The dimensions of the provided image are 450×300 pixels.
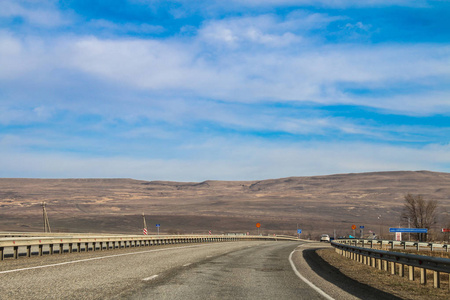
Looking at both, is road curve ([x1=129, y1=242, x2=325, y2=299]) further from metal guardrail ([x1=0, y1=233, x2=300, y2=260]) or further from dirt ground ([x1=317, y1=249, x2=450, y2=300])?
metal guardrail ([x1=0, y1=233, x2=300, y2=260])

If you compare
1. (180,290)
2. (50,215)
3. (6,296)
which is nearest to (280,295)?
(180,290)

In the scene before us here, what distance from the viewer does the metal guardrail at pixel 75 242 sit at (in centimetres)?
2197

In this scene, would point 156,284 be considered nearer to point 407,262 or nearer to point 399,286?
point 399,286

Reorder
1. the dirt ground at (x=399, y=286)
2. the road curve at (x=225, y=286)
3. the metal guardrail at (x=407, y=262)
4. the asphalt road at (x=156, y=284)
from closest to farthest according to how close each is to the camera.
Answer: the asphalt road at (x=156, y=284) → the road curve at (x=225, y=286) → the dirt ground at (x=399, y=286) → the metal guardrail at (x=407, y=262)

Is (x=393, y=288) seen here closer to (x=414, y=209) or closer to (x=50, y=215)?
(x=414, y=209)

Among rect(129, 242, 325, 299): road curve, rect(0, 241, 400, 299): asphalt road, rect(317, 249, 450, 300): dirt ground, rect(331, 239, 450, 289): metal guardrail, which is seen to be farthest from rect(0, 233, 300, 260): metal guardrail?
rect(331, 239, 450, 289): metal guardrail

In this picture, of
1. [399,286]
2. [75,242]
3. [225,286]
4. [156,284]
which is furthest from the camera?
[75,242]

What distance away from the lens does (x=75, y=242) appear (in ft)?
92.4

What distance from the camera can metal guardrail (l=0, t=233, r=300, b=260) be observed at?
2197cm

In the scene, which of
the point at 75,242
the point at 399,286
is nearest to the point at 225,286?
the point at 399,286

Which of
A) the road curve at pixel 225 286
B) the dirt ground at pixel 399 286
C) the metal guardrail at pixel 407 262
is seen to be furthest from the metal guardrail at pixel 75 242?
the metal guardrail at pixel 407 262

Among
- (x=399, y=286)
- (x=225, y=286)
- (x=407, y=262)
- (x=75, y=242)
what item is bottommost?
(x=75, y=242)

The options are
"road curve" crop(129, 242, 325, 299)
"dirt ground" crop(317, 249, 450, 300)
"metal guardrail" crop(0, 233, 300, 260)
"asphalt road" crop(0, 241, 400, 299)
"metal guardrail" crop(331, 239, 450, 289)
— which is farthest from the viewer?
"metal guardrail" crop(0, 233, 300, 260)

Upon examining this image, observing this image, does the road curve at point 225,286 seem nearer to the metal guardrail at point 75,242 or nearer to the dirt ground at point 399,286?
the dirt ground at point 399,286
